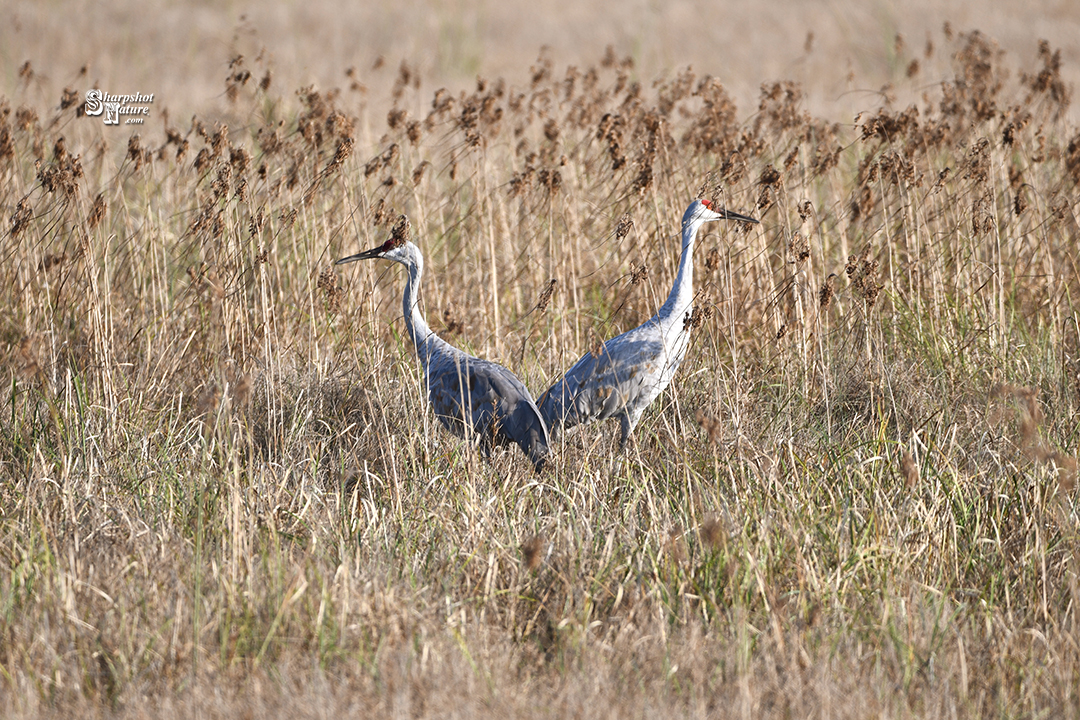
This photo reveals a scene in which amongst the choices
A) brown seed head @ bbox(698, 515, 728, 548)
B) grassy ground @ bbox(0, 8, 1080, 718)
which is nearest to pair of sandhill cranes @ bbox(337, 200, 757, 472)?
grassy ground @ bbox(0, 8, 1080, 718)

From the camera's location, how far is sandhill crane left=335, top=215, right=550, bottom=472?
384 cm

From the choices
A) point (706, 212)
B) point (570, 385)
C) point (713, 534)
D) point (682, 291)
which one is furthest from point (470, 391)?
point (713, 534)

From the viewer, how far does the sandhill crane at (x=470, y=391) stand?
3836 mm

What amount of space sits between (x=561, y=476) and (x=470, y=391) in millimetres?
514

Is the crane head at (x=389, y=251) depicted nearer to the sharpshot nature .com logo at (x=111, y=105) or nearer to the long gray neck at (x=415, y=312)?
the long gray neck at (x=415, y=312)

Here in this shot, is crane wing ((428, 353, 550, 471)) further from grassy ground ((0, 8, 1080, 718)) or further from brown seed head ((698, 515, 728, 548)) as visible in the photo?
brown seed head ((698, 515, 728, 548))

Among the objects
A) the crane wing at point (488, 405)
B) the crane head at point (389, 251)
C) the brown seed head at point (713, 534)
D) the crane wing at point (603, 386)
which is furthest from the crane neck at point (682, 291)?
the brown seed head at point (713, 534)

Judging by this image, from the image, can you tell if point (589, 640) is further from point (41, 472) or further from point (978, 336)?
point (978, 336)

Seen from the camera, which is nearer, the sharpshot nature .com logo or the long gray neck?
the long gray neck

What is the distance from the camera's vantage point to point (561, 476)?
3.64 metres

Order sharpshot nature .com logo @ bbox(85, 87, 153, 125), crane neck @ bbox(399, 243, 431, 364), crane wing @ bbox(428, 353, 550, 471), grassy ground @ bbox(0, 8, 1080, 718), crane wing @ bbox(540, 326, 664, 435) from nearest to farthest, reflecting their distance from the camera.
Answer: grassy ground @ bbox(0, 8, 1080, 718)
crane wing @ bbox(428, 353, 550, 471)
crane wing @ bbox(540, 326, 664, 435)
crane neck @ bbox(399, 243, 431, 364)
sharpshot nature .com logo @ bbox(85, 87, 153, 125)

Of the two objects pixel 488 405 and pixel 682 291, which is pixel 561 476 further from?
pixel 682 291

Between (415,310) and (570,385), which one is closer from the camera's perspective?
(570,385)

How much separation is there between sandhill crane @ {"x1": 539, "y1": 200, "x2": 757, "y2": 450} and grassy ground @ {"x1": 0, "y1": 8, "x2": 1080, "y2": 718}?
136 mm
